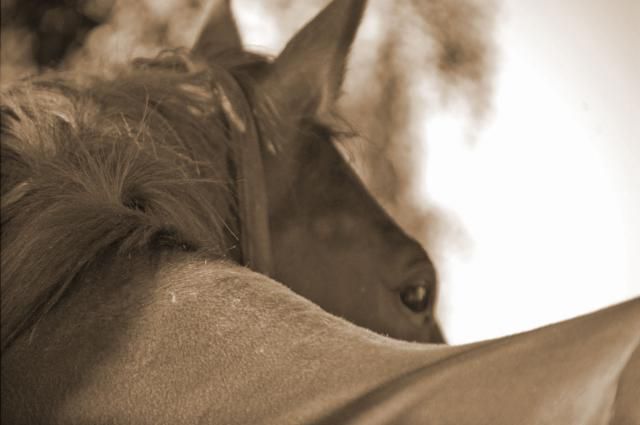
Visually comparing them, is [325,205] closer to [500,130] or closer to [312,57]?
[312,57]

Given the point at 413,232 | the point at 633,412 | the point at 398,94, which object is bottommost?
the point at 413,232

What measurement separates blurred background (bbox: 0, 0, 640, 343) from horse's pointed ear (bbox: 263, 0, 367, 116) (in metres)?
0.25

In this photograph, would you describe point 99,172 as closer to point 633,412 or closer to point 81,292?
point 81,292

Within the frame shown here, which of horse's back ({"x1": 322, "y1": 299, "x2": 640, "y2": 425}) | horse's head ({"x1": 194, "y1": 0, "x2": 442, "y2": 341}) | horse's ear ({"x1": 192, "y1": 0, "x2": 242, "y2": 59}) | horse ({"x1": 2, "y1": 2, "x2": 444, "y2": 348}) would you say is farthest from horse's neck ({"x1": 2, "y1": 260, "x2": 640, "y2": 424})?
horse's ear ({"x1": 192, "y1": 0, "x2": 242, "y2": 59})

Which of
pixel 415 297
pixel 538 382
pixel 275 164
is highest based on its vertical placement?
pixel 538 382

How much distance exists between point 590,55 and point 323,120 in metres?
0.52

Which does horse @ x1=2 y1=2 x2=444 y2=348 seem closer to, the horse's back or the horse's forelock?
the horse's forelock

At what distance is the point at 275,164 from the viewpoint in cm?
67

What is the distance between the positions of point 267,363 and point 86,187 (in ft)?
0.47

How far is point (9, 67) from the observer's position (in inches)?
38.0

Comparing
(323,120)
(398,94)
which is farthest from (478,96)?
(323,120)

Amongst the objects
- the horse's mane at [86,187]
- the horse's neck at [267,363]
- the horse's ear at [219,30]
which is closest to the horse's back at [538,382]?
the horse's neck at [267,363]

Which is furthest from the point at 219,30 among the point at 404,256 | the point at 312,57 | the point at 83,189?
the point at 83,189

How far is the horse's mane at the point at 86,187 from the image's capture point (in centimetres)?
35
